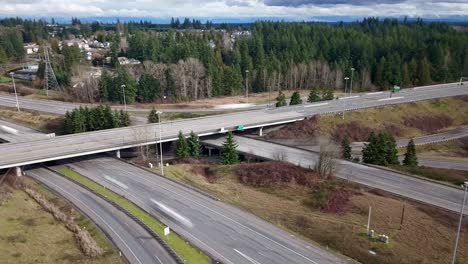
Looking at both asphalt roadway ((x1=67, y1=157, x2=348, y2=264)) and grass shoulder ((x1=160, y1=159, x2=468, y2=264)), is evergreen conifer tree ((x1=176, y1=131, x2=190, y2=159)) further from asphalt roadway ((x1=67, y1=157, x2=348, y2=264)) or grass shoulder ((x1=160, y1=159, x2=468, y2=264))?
asphalt roadway ((x1=67, y1=157, x2=348, y2=264))

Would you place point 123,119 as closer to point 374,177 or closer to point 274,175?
point 274,175

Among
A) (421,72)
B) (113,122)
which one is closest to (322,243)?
(113,122)

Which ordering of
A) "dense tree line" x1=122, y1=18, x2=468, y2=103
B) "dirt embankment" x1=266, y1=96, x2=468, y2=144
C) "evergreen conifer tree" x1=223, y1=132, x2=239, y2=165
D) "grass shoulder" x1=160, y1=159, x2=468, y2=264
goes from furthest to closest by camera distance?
"dense tree line" x1=122, y1=18, x2=468, y2=103 → "dirt embankment" x1=266, y1=96, x2=468, y2=144 → "evergreen conifer tree" x1=223, y1=132, x2=239, y2=165 → "grass shoulder" x1=160, y1=159, x2=468, y2=264

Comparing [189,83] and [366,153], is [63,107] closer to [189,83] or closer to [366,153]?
[189,83]

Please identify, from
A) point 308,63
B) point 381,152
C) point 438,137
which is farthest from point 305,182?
point 308,63

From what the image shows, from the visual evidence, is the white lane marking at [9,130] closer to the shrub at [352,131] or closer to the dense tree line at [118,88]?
the dense tree line at [118,88]

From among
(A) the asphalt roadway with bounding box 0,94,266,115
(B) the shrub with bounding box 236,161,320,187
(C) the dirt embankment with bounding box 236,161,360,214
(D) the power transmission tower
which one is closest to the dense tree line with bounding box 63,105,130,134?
(A) the asphalt roadway with bounding box 0,94,266,115
